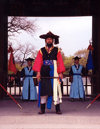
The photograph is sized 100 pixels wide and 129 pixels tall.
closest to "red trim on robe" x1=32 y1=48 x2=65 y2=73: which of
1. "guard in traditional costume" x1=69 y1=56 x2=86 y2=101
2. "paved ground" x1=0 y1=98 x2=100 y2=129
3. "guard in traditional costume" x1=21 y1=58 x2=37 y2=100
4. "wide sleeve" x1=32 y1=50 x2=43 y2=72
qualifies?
"wide sleeve" x1=32 y1=50 x2=43 y2=72

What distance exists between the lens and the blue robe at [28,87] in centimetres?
902

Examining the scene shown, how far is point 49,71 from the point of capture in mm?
6457

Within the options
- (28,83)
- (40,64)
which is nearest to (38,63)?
(40,64)

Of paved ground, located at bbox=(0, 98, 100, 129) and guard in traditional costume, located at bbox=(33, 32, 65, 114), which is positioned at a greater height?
guard in traditional costume, located at bbox=(33, 32, 65, 114)

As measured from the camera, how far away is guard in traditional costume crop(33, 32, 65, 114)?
6402 mm

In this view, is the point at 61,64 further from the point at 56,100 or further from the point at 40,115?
the point at 40,115

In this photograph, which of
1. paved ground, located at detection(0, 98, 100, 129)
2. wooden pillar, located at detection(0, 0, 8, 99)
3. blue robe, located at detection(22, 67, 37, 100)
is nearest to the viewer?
paved ground, located at detection(0, 98, 100, 129)

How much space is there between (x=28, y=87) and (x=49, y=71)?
286cm

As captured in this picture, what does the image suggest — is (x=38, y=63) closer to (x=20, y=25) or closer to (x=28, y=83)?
(x=28, y=83)

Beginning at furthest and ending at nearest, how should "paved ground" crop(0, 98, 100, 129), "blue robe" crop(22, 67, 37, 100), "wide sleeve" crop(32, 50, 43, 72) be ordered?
1. "blue robe" crop(22, 67, 37, 100)
2. "wide sleeve" crop(32, 50, 43, 72)
3. "paved ground" crop(0, 98, 100, 129)

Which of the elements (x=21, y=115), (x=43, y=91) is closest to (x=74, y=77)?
(x=43, y=91)

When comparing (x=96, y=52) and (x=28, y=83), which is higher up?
(x=96, y=52)

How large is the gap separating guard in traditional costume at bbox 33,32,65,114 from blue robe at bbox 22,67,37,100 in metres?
2.56

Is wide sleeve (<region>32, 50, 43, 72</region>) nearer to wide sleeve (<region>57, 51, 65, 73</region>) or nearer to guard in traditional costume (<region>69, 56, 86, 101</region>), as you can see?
wide sleeve (<region>57, 51, 65, 73</region>)
